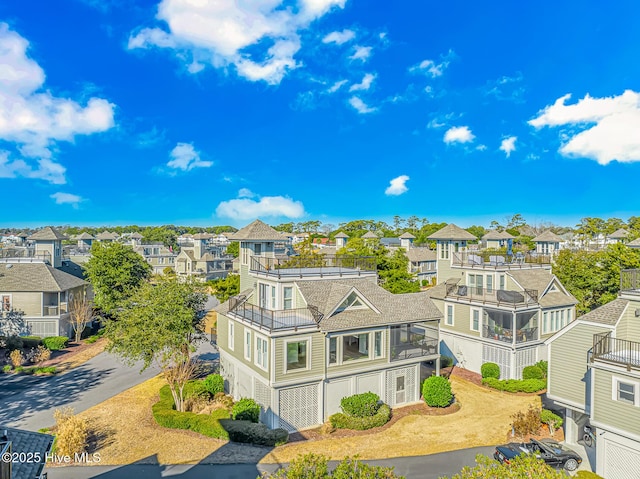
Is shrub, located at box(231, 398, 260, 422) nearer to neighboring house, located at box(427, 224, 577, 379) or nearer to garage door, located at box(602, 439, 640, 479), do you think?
garage door, located at box(602, 439, 640, 479)

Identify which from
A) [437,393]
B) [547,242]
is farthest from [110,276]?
[547,242]

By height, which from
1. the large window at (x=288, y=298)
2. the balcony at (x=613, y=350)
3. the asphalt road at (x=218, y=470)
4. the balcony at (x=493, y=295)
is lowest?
the asphalt road at (x=218, y=470)

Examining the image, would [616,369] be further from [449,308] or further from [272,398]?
[449,308]

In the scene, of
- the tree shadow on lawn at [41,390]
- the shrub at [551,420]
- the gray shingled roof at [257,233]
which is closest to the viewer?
the shrub at [551,420]

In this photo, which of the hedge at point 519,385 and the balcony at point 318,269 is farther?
the hedge at point 519,385

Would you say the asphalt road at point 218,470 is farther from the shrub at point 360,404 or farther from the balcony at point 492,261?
the balcony at point 492,261

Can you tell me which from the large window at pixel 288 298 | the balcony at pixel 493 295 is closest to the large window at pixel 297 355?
the large window at pixel 288 298

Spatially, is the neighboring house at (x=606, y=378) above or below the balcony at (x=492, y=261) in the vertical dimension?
below

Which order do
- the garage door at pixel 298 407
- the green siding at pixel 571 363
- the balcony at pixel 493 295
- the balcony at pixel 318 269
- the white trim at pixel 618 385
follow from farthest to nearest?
the balcony at pixel 493 295 < the balcony at pixel 318 269 < the garage door at pixel 298 407 < the green siding at pixel 571 363 < the white trim at pixel 618 385
